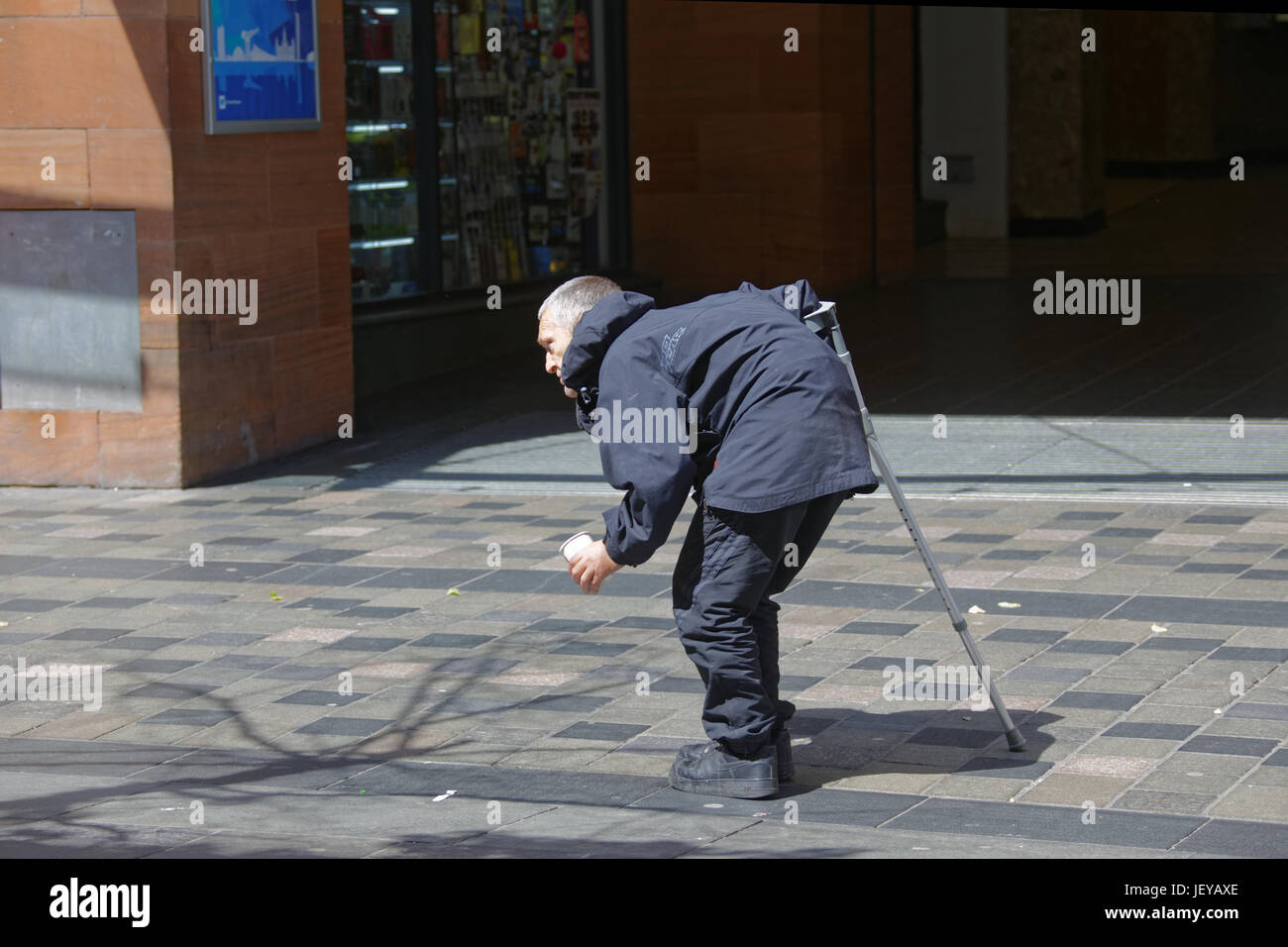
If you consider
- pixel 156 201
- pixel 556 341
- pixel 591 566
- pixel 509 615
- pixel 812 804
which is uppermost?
pixel 156 201

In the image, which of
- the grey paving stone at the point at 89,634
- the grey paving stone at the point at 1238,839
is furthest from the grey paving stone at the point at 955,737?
the grey paving stone at the point at 89,634

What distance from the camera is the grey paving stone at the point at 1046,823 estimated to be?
489 centimetres

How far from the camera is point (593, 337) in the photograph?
5.13 m

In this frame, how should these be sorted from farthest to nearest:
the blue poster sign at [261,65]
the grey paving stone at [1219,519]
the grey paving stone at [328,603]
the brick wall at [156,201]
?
the blue poster sign at [261,65], the brick wall at [156,201], the grey paving stone at [1219,519], the grey paving stone at [328,603]

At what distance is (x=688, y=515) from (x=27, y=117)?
388 centimetres

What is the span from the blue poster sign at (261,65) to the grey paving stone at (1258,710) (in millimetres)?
6096

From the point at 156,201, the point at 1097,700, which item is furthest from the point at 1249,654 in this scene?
the point at 156,201

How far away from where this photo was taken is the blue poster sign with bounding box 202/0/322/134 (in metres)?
9.94

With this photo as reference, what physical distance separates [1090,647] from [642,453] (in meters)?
2.40

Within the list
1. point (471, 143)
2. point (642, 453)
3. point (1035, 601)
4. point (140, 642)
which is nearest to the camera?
point (642, 453)

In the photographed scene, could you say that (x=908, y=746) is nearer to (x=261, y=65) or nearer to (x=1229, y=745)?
(x=1229, y=745)

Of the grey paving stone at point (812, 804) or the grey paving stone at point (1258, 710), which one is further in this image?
the grey paving stone at point (1258, 710)

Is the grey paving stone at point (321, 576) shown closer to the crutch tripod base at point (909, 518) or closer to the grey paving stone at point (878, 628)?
the grey paving stone at point (878, 628)

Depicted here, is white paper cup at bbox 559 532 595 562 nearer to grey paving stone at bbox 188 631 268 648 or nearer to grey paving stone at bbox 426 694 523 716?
grey paving stone at bbox 426 694 523 716
